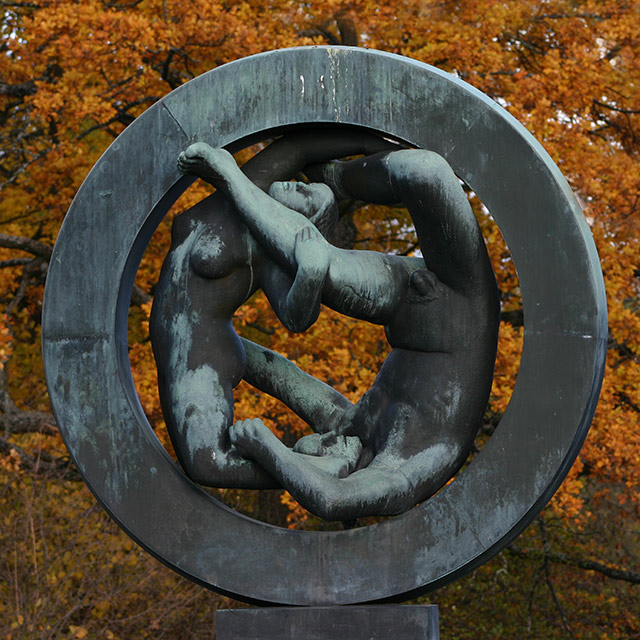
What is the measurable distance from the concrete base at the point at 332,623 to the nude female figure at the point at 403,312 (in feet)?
1.15

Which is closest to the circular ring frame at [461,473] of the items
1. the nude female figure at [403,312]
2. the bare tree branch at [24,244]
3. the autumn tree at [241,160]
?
the nude female figure at [403,312]

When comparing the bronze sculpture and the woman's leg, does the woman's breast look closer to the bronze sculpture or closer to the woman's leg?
the bronze sculpture

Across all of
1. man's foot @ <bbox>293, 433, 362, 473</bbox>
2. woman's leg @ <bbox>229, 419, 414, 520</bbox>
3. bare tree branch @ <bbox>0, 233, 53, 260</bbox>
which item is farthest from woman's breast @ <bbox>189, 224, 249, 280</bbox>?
bare tree branch @ <bbox>0, 233, 53, 260</bbox>

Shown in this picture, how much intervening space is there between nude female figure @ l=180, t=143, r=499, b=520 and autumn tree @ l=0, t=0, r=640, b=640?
4.93 metres

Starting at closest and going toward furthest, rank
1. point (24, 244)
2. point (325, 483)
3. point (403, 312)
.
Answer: point (325, 483) → point (403, 312) → point (24, 244)

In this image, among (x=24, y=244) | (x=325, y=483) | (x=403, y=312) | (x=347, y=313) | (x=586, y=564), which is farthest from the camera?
(x=586, y=564)

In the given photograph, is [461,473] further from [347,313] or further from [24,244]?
[24,244]

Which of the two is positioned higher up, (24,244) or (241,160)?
(241,160)

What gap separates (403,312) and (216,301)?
709mm

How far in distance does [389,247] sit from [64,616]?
5510 millimetres

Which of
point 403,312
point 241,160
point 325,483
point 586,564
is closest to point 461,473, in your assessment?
point 325,483

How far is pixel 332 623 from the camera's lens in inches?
144

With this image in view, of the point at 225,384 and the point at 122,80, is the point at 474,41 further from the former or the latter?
the point at 225,384

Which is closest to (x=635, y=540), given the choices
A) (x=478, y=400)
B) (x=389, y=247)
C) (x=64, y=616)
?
(x=389, y=247)
